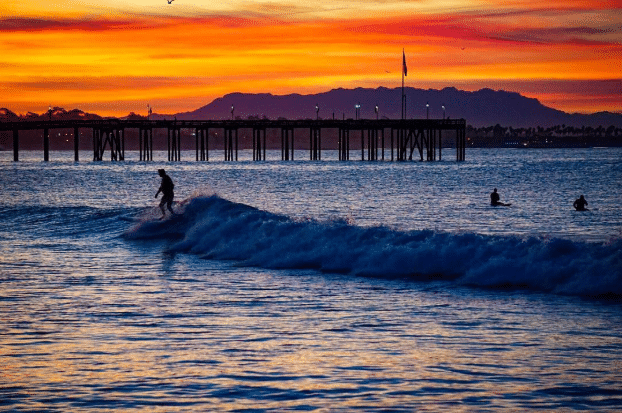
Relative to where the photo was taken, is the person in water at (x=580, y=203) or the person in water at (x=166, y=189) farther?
A: the person in water at (x=580, y=203)

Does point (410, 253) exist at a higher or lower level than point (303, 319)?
higher

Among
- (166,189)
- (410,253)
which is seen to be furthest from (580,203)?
(410,253)

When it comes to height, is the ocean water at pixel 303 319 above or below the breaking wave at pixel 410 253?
below

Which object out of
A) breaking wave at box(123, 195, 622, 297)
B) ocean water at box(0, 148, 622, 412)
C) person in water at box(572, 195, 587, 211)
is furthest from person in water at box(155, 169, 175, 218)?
person in water at box(572, 195, 587, 211)

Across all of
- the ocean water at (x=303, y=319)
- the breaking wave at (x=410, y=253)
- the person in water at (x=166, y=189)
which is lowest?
the ocean water at (x=303, y=319)

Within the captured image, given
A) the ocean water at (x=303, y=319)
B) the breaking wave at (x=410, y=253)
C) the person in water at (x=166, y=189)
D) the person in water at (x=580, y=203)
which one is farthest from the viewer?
the person in water at (x=580, y=203)

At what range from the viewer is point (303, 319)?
1267cm

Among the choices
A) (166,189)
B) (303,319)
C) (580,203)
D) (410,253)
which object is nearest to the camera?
(303,319)

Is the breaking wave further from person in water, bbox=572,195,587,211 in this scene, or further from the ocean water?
person in water, bbox=572,195,587,211

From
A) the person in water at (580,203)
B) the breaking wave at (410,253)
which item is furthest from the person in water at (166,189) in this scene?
the person in water at (580,203)

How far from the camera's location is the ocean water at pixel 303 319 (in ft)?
29.7

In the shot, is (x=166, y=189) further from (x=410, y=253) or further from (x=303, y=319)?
(x=303, y=319)

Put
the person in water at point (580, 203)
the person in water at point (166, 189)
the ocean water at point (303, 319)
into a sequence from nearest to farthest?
the ocean water at point (303, 319) → the person in water at point (166, 189) → the person in water at point (580, 203)

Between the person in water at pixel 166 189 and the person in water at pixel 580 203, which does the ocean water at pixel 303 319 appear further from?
the person in water at pixel 580 203
